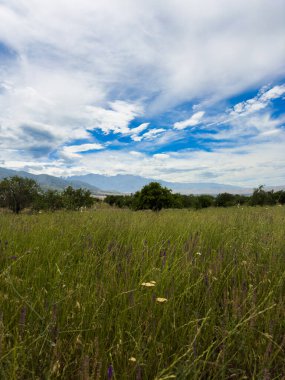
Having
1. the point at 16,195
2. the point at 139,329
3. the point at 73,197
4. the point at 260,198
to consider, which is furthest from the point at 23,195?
the point at 139,329

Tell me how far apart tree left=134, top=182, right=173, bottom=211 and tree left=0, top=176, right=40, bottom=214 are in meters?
12.6

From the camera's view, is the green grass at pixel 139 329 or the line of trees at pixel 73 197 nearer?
the green grass at pixel 139 329

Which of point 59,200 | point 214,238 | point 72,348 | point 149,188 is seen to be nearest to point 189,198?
point 149,188

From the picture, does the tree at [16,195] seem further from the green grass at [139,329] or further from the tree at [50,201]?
the green grass at [139,329]

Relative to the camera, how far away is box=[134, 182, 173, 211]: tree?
23.5 m

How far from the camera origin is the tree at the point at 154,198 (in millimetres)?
23469

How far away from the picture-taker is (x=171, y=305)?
186 cm

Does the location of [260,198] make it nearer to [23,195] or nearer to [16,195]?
[23,195]

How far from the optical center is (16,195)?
29.3m

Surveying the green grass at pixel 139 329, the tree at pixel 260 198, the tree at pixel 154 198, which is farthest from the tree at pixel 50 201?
the green grass at pixel 139 329

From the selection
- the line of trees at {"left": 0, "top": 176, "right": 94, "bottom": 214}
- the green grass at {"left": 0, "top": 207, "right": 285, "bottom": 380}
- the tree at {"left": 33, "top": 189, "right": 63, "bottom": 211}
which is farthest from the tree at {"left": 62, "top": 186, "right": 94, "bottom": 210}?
the green grass at {"left": 0, "top": 207, "right": 285, "bottom": 380}

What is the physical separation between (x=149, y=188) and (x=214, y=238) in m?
20.2

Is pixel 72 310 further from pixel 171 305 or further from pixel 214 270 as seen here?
pixel 214 270

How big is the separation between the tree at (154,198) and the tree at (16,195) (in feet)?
41.3
